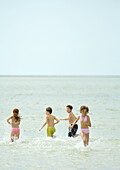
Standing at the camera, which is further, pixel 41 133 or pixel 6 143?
pixel 41 133

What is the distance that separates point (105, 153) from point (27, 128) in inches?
208

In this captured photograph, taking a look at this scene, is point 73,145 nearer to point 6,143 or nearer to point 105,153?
point 105,153

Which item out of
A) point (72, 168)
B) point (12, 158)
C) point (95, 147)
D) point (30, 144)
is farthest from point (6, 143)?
Result: point (72, 168)

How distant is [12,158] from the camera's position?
360 inches

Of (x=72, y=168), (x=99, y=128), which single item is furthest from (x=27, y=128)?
(x=72, y=168)

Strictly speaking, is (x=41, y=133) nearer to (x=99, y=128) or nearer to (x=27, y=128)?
(x=27, y=128)

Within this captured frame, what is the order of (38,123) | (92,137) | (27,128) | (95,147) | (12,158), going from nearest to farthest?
1. (12,158)
2. (95,147)
3. (92,137)
4. (27,128)
5. (38,123)

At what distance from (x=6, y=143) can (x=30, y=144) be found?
0.72m

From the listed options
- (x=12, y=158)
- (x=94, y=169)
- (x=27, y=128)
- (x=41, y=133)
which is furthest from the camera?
(x=27, y=128)

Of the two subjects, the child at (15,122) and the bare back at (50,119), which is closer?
the child at (15,122)

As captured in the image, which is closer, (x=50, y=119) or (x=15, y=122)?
(x=15, y=122)

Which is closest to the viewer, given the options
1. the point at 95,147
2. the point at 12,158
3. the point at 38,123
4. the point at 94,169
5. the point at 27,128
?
the point at 94,169

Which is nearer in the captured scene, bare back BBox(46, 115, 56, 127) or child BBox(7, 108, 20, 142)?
child BBox(7, 108, 20, 142)

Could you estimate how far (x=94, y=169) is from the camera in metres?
8.14
